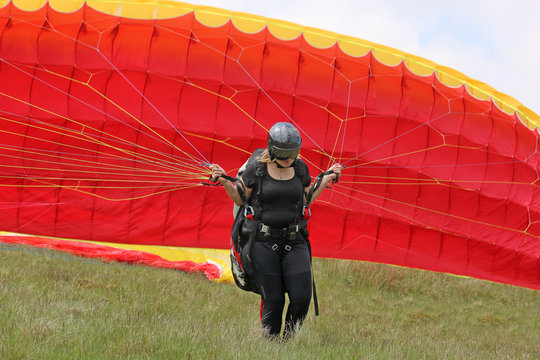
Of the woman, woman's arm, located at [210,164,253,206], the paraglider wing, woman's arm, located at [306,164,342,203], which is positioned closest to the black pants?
the woman

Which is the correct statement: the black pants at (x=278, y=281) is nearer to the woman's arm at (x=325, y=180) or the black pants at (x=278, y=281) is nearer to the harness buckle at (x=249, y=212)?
the harness buckle at (x=249, y=212)

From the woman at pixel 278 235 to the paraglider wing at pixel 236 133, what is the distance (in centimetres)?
264

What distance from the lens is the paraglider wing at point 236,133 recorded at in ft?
23.9

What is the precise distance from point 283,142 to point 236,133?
308cm

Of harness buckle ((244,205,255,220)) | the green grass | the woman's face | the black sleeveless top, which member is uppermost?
the woman's face

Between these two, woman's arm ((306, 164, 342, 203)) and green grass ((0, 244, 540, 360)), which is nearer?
green grass ((0, 244, 540, 360))

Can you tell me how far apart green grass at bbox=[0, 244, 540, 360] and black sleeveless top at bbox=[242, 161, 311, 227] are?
84 cm

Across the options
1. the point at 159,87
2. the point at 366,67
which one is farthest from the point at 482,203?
the point at 159,87

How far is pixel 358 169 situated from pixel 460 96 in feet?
5.32

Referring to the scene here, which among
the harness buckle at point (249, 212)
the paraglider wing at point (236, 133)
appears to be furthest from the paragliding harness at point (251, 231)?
the paraglider wing at point (236, 133)

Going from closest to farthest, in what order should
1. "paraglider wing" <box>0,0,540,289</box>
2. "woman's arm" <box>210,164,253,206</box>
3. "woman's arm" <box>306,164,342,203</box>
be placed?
"woman's arm" <box>210,164,253,206</box>, "woman's arm" <box>306,164,342,203</box>, "paraglider wing" <box>0,0,540,289</box>

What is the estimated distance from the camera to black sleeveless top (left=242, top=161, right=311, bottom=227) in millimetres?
4527

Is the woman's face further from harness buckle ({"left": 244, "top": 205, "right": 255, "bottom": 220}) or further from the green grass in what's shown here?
the green grass

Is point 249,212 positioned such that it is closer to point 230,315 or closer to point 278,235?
point 278,235
